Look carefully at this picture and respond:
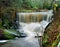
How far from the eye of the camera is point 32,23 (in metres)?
15.0

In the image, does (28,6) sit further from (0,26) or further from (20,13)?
(0,26)

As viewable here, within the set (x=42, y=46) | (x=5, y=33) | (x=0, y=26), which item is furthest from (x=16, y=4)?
(x=42, y=46)

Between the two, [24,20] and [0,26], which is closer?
[0,26]

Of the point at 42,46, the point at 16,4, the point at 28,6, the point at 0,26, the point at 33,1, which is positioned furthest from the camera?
the point at 33,1

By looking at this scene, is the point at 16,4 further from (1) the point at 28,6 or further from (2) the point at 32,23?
(2) the point at 32,23

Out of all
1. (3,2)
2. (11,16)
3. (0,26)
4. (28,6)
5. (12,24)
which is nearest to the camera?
(0,26)

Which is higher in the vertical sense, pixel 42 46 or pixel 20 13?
pixel 42 46

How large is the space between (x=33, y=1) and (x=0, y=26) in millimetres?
10162

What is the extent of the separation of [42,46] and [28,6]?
1487 cm

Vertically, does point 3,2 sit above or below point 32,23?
above

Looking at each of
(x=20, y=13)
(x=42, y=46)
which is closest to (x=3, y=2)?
(x=20, y=13)

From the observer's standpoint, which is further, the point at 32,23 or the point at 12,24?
the point at 32,23

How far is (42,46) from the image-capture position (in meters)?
5.62

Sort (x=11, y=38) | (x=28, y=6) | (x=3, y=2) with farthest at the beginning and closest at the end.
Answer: (x=28, y=6) → (x=3, y=2) → (x=11, y=38)
